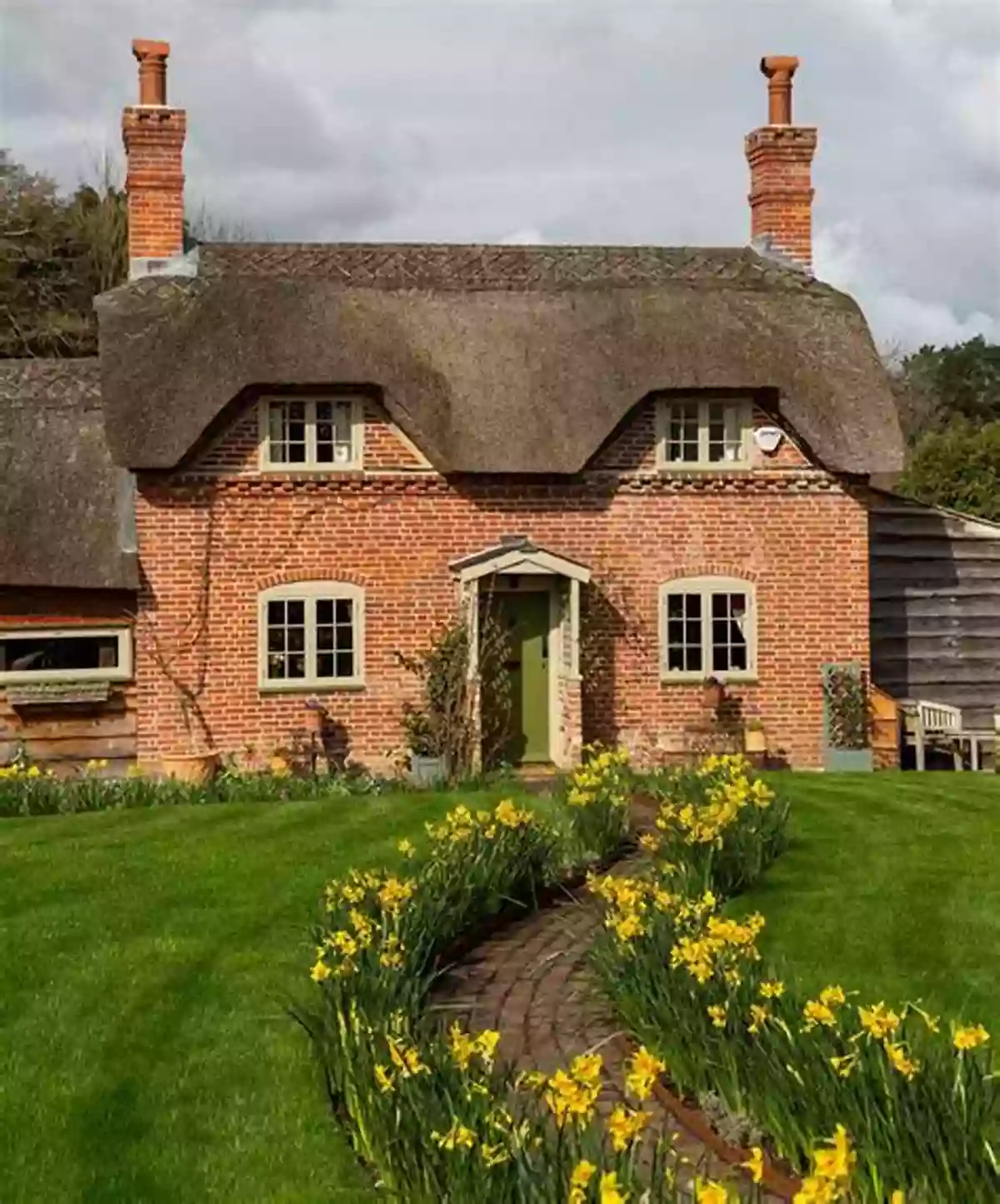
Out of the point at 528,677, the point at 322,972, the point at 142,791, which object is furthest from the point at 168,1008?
the point at 528,677

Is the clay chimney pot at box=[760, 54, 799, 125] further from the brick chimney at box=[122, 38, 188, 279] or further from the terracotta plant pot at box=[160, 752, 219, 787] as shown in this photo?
the terracotta plant pot at box=[160, 752, 219, 787]

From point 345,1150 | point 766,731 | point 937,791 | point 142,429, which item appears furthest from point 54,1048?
point 766,731

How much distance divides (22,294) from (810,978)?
35508mm

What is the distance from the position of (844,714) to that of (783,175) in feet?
25.9

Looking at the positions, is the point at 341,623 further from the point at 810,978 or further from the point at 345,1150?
the point at 345,1150

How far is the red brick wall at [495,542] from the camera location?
17500 millimetres

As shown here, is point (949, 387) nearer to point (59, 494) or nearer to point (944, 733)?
point (944, 733)

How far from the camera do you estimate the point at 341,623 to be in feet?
58.7

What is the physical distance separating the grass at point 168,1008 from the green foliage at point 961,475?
71.7 ft

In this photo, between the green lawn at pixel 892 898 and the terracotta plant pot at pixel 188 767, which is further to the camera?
the terracotta plant pot at pixel 188 767

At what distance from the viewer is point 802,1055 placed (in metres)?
5.54

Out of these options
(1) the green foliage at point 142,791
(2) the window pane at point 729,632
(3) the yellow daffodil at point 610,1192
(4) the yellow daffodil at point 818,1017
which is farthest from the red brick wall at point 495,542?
(3) the yellow daffodil at point 610,1192

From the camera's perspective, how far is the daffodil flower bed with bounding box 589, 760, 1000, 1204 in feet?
15.7

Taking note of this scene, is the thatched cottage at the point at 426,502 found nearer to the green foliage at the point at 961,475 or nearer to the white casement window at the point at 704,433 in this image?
the white casement window at the point at 704,433
